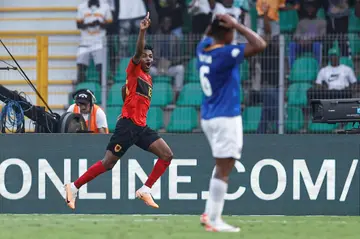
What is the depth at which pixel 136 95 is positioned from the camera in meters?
12.7

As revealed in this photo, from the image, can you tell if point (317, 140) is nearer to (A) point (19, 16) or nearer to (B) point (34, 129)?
(B) point (34, 129)

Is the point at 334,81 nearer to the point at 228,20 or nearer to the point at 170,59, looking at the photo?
the point at 170,59

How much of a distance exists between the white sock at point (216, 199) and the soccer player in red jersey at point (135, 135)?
3110 mm

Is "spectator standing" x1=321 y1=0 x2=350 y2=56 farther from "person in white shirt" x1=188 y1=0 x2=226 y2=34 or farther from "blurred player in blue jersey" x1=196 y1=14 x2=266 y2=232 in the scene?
"blurred player in blue jersey" x1=196 y1=14 x2=266 y2=232

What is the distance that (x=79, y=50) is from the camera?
688 inches

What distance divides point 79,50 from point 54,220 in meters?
5.71

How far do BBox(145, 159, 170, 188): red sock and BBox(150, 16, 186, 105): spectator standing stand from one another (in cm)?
360

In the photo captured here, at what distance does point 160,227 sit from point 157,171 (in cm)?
171

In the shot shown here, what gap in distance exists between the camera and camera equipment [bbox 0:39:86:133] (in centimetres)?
1487

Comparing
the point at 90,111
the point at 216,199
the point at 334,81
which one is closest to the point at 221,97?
the point at 216,199

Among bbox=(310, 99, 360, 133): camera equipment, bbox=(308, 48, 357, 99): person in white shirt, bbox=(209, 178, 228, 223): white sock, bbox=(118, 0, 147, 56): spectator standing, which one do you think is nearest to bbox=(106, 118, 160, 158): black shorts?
bbox=(310, 99, 360, 133): camera equipment

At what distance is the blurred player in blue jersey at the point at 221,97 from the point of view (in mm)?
9578

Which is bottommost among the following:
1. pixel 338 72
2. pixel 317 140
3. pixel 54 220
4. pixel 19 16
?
pixel 54 220

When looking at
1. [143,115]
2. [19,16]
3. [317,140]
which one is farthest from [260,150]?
[19,16]
